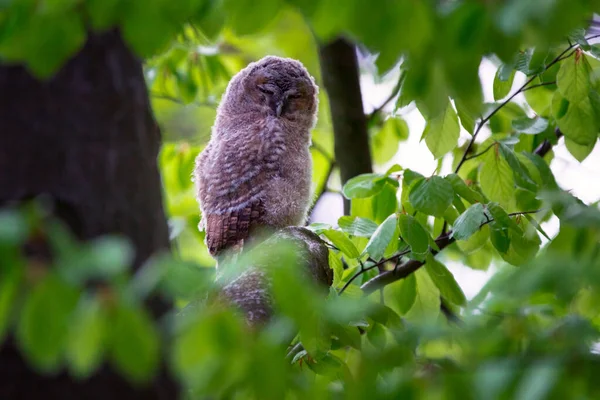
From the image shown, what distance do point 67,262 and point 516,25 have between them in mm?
791

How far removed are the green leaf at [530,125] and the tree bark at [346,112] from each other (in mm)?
1432

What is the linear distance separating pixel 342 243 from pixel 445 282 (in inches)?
21.1

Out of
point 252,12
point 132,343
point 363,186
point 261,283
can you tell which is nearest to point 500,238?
point 363,186

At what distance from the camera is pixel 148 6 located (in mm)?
1431

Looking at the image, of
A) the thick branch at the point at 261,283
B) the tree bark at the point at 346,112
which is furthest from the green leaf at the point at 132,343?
the tree bark at the point at 346,112

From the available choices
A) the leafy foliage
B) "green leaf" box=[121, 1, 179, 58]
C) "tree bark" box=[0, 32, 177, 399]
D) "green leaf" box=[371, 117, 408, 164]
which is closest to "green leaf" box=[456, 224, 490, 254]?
the leafy foliage

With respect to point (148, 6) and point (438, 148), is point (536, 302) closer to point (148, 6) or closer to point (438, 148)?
point (438, 148)

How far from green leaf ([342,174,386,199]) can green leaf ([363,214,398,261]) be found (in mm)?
→ 424

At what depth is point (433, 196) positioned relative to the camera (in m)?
2.75

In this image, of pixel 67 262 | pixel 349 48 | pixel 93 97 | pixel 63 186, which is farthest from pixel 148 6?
pixel 349 48

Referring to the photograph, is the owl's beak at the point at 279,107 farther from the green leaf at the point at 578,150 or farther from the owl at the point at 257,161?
the green leaf at the point at 578,150

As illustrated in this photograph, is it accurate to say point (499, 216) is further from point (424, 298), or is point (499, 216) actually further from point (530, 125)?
point (424, 298)

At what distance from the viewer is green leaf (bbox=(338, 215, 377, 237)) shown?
Answer: 290 centimetres

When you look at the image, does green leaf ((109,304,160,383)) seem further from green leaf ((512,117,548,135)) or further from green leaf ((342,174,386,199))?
green leaf ((512,117,548,135))
